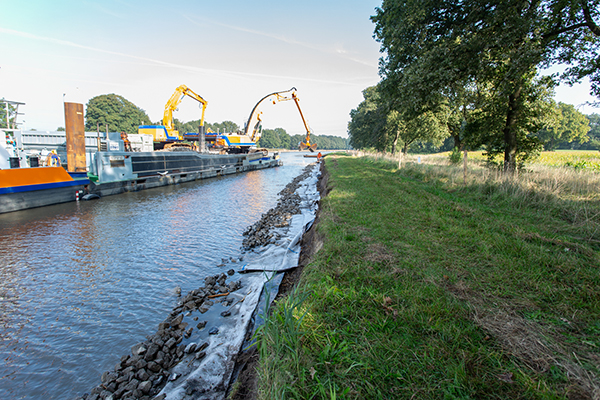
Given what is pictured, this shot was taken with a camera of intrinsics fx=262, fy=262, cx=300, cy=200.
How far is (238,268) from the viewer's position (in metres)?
6.93

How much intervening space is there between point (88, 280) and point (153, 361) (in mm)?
4216

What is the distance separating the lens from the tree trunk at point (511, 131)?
1096 cm

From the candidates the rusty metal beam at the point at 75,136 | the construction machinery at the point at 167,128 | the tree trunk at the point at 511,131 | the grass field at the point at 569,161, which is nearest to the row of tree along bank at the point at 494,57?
the tree trunk at the point at 511,131

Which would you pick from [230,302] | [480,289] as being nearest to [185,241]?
[230,302]

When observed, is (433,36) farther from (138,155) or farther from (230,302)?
(138,155)

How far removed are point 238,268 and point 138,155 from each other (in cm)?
1814

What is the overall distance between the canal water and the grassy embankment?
10.5 feet

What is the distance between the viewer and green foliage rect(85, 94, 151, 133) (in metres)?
75.8

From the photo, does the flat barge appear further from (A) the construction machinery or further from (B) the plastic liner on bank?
(B) the plastic liner on bank

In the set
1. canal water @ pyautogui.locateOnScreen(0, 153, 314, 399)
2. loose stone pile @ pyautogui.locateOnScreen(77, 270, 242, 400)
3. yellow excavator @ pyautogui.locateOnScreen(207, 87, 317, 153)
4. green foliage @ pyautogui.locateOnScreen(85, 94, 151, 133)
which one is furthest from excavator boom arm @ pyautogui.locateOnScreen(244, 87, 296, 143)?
green foliage @ pyautogui.locateOnScreen(85, 94, 151, 133)

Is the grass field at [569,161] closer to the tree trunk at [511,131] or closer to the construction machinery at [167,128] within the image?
the tree trunk at [511,131]

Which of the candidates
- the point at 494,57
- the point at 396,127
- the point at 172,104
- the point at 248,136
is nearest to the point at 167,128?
the point at 172,104

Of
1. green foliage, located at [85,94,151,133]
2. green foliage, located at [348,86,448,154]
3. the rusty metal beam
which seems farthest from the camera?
green foliage, located at [85,94,151,133]

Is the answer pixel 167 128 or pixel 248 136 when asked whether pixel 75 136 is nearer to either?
pixel 167 128
